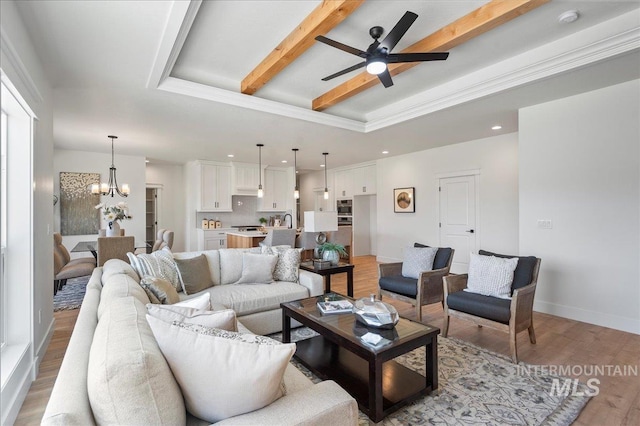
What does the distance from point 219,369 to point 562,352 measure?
10.3 feet

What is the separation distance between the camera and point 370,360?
1816 mm

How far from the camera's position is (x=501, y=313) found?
8.75 feet

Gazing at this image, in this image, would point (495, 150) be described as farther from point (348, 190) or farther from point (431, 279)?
point (348, 190)

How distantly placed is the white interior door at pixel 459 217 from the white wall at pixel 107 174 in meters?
6.12

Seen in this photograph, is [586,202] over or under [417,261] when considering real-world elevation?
over

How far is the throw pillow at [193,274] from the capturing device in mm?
2988

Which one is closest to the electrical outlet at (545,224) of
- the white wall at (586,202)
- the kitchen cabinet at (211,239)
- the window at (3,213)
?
the white wall at (586,202)

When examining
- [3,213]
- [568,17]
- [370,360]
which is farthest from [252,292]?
[568,17]

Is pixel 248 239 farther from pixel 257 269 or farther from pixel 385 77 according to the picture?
pixel 385 77

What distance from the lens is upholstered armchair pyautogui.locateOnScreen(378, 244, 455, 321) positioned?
339 centimetres

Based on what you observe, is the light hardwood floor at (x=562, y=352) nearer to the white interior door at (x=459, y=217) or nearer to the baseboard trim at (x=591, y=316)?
the baseboard trim at (x=591, y=316)

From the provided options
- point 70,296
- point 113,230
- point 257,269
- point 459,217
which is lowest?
point 70,296

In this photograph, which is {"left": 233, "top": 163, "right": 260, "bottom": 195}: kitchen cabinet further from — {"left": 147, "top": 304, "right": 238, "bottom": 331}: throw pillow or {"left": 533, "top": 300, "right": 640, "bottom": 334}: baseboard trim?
{"left": 147, "top": 304, "right": 238, "bottom": 331}: throw pillow

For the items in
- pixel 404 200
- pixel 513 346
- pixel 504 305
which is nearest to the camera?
pixel 513 346
